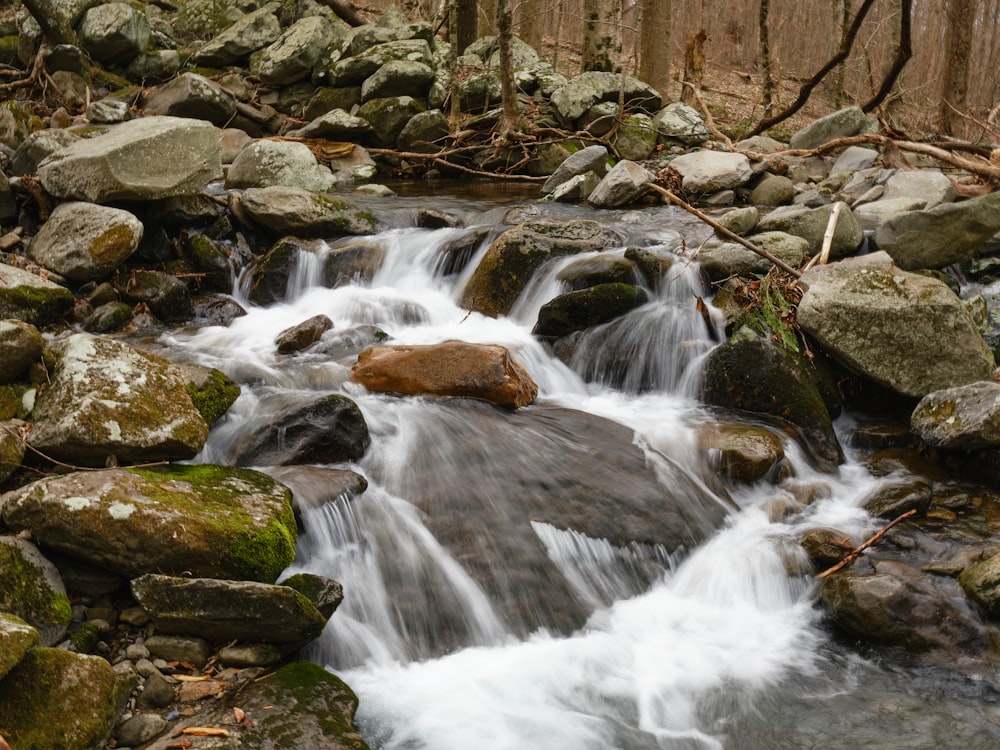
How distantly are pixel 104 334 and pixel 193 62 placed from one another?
464 inches

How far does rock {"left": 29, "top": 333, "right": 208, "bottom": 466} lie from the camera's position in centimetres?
437

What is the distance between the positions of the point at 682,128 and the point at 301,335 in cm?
910

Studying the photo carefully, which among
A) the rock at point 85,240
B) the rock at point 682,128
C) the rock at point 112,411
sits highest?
the rock at point 682,128

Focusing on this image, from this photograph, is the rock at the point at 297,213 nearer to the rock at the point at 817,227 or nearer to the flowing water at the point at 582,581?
the flowing water at the point at 582,581

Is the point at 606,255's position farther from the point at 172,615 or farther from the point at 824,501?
the point at 172,615

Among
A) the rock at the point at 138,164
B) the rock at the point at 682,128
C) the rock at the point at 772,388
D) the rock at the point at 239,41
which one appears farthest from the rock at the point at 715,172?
the rock at the point at 239,41

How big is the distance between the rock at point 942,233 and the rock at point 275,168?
6.95 metres

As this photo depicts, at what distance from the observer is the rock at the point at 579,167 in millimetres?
11359

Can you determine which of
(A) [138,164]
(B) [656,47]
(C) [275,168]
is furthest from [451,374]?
(B) [656,47]

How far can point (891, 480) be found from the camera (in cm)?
571

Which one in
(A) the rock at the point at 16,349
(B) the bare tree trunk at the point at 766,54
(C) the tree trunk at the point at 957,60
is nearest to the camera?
(A) the rock at the point at 16,349

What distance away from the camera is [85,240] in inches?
289

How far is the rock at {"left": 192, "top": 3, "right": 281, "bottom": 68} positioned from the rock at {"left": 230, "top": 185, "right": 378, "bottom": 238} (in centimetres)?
908

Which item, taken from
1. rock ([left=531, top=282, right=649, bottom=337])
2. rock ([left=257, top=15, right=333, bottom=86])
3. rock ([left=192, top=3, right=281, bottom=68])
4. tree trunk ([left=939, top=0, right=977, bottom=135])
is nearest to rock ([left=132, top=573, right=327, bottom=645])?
rock ([left=531, top=282, right=649, bottom=337])
